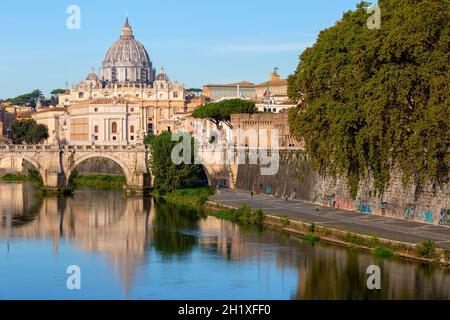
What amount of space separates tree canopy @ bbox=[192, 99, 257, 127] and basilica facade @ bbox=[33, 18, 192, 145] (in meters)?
12.7

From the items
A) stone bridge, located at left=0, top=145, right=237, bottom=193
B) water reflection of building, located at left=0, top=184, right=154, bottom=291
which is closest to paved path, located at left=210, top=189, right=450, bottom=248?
water reflection of building, located at left=0, top=184, right=154, bottom=291

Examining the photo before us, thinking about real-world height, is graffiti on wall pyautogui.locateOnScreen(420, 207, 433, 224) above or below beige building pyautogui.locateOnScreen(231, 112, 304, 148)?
below

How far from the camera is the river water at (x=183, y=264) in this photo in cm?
2380

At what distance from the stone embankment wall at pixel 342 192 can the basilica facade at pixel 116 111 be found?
35.1m

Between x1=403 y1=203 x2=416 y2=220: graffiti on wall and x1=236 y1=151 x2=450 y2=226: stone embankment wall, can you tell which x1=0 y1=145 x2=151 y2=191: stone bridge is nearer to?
x1=236 y1=151 x2=450 y2=226: stone embankment wall

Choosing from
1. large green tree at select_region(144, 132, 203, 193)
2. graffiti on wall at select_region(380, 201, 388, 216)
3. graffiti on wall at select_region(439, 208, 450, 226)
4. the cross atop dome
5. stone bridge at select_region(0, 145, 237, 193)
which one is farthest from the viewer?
the cross atop dome

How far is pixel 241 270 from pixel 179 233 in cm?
805

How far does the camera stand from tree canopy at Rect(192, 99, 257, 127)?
64.5 metres

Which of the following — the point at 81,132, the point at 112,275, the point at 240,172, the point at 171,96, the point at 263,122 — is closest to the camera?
the point at 112,275

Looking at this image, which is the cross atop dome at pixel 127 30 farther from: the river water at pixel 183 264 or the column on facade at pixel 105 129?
the river water at pixel 183 264

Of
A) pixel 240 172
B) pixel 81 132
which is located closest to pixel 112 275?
pixel 240 172

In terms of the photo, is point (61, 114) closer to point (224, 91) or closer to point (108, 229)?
point (224, 91)

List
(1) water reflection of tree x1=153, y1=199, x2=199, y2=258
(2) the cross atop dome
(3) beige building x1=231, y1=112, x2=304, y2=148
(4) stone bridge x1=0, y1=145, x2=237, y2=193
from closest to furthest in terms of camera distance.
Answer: (1) water reflection of tree x1=153, y1=199, x2=199, y2=258, (3) beige building x1=231, y1=112, x2=304, y2=148, (4) stone bridge x1=0, y1=145, x2=237, y2=193, (2) the cross atop dome

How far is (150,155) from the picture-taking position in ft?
180
